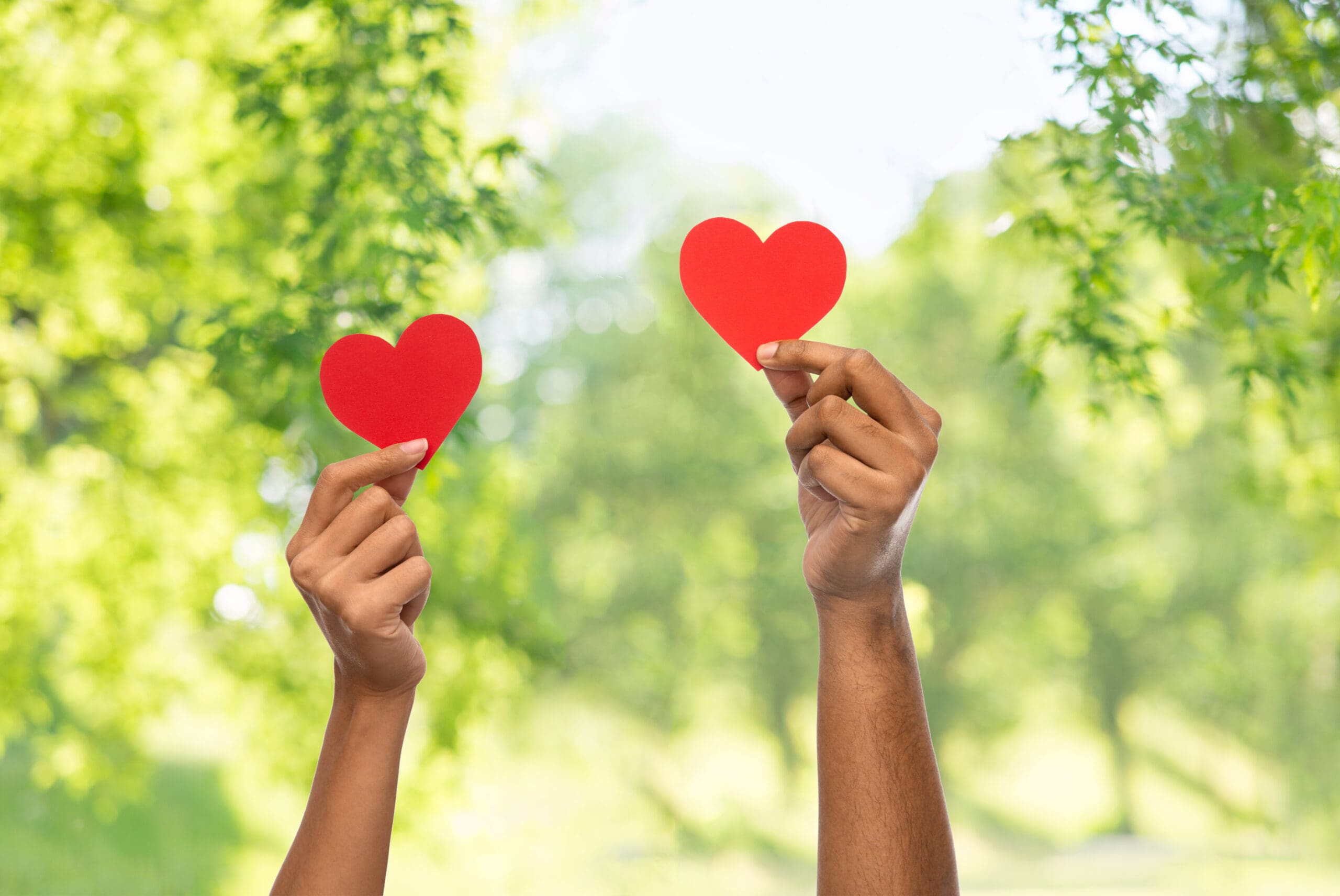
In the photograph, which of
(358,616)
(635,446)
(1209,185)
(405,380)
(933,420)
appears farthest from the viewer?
(635,446)

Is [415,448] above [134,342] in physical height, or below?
below

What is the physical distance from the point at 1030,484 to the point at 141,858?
14633 millimetres

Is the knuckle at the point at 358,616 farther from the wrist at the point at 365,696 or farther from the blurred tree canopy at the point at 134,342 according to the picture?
the blurred tree canopy at the point at 134,342

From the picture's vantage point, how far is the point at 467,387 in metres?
1.73

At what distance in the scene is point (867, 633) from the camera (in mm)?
1321

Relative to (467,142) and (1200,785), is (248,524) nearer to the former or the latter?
(467,142)

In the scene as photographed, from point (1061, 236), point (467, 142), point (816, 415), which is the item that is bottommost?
point (816, 415)

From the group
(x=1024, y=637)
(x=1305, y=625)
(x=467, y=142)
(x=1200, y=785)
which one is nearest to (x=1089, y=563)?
(x=1024, y=637)

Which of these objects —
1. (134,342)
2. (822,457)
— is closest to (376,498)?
(822,457)

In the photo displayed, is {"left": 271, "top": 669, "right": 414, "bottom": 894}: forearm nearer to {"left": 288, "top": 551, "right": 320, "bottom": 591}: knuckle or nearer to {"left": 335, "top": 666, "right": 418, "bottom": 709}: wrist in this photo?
{"left": 335, "top": 666, "right": 418, "bottom": 709}: wrist

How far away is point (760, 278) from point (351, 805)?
1096 mm

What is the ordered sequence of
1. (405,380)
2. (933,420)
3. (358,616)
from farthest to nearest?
(405,380)
(933,420)
(358,616)

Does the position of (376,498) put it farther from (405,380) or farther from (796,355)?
(796,355)

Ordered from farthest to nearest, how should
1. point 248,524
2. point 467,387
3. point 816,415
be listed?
point 248,524, point 467,387, point 816,415
